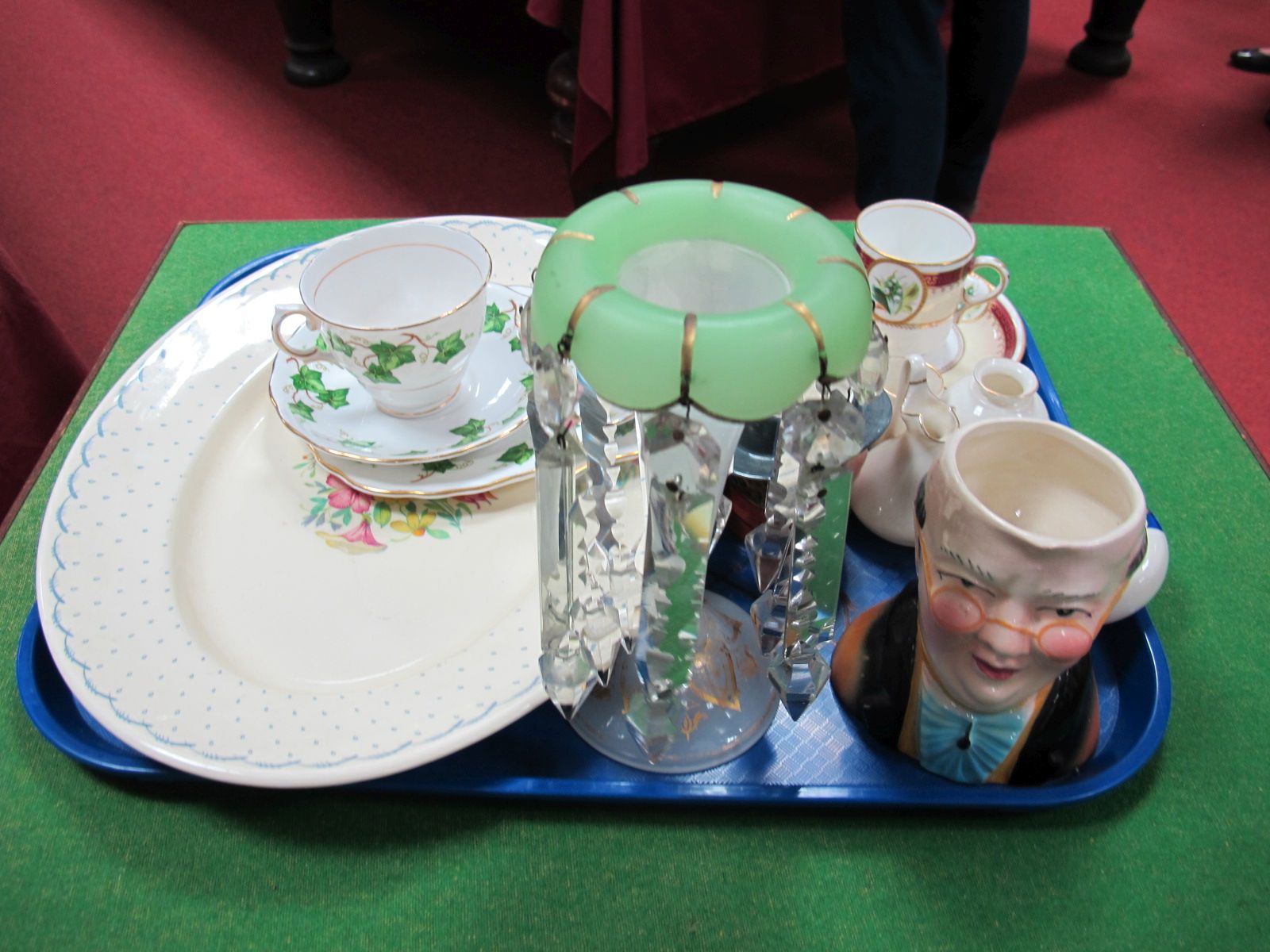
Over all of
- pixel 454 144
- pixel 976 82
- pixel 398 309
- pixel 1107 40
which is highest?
pixel 398 309

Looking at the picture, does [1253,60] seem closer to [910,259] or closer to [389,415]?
[910,259]

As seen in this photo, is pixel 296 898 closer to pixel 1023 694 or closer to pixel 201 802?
pixel 201 802

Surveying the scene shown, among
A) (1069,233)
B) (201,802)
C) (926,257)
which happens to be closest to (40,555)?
(201,802)

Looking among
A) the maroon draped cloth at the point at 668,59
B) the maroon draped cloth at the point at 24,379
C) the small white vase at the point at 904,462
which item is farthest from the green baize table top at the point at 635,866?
the maroon draped cloth at the point at 668,59

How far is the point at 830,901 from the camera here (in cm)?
40

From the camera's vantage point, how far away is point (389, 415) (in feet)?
1.69

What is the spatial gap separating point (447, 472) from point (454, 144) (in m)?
1.19

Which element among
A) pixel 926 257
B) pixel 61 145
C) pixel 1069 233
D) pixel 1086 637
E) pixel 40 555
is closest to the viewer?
pixel 1086 637

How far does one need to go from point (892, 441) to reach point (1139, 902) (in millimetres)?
232

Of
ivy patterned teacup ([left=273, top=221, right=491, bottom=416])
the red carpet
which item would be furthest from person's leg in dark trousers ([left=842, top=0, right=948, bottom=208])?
ivy patterned teacup ([left=273, top=221, right=491, bottom=416])

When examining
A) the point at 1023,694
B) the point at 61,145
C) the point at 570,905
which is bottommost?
the point at 61,145

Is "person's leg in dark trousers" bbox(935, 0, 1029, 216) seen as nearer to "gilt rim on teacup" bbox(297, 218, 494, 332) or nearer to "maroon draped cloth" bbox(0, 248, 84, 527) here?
"gilt rim on teacup" bbox(297, 218, 494, 332)

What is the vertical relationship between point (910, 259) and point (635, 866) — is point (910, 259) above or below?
above

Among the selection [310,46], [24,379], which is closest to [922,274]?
[24,379]
